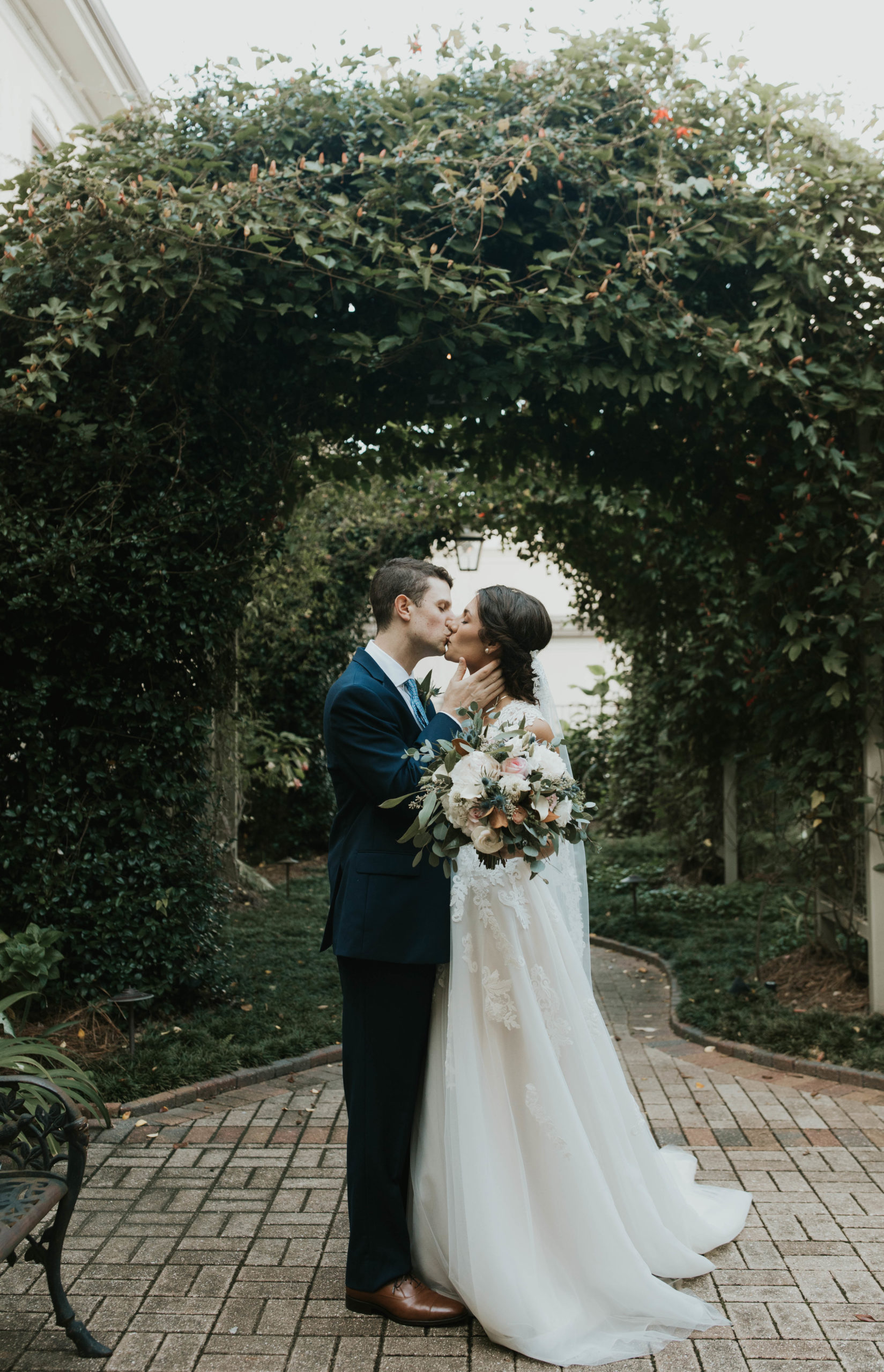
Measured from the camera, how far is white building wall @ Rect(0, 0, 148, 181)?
346 inches

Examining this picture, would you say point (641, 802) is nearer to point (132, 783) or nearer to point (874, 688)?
point (874, 688)

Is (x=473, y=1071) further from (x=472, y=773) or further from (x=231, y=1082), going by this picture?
(x=231, y=1082)

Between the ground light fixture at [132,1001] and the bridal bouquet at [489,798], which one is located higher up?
the bridal bouquet at [489,798]

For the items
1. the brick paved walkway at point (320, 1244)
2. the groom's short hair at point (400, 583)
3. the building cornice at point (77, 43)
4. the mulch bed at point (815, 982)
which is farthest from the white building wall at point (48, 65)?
the mulch bed at point (815, 982)

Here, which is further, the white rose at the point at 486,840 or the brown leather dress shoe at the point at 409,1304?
the brown leather dress shoe at the point at 409,1304

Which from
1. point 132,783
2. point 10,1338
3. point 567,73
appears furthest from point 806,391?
point 10,1338

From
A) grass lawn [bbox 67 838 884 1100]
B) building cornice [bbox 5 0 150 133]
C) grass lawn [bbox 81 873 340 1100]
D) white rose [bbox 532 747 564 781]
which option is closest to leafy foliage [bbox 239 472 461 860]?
grass lawn [bbox 67 838 884 1100]

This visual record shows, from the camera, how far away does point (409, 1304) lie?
295 cm

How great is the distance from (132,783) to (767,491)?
3.81 m

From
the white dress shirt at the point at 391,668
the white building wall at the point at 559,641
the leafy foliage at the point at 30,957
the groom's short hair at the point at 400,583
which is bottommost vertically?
the leafy foliage at the point at 30,957

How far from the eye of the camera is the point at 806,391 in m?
5.29

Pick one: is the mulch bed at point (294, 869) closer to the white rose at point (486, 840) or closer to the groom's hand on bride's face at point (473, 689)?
the groom's hand on bride's face at point (473, 689)

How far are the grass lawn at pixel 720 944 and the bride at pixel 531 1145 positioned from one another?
1245 mm

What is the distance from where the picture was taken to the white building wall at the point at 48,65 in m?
8.78
